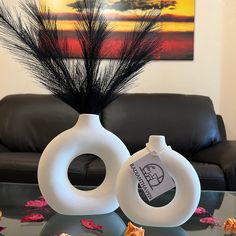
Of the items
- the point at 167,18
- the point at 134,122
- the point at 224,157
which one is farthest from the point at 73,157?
the point at 167,18

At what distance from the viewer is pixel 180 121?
2.49m

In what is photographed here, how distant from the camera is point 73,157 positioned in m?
1.07

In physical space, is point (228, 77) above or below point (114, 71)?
below

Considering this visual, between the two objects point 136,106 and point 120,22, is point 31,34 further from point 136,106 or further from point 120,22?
point 120,22

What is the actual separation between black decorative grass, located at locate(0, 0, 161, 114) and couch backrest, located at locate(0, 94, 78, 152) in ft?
4.82

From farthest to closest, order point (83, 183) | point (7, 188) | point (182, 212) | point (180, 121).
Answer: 1. point (180, 121)
2. point (83, 183)
3. point (7, 188)
4. point (182, 212)

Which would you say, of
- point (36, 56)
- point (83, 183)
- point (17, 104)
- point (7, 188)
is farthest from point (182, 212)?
point (17, 104)

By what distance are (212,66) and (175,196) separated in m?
2.01

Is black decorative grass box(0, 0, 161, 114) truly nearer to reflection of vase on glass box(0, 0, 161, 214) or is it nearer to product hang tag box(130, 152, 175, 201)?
reflection of vase on glass box(0, 0, 161, 214)

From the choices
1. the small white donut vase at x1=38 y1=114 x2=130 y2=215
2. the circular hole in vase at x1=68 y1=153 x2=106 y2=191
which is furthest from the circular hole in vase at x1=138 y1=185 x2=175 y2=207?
the circular hole in vase at x1=68 y1=153 x2=106 y2=191

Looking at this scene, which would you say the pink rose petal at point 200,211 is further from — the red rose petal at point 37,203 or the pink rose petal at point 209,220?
the red rose petal at point 37,203

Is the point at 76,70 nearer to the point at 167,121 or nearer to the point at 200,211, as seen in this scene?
the point at 200,211

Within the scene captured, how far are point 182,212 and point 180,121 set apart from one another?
1536 millimetres

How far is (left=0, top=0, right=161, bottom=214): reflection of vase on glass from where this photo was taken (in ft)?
3.39
